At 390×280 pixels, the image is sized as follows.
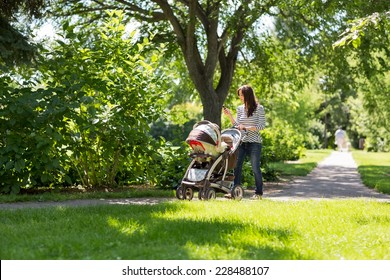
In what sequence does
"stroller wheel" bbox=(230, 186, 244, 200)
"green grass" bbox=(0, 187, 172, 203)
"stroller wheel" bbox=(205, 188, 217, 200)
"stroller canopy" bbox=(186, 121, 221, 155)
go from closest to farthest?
"stroller canopy" bbox=(186, 121, 221, 155) < "stroller wheel" bbox=(205, 188, 217, 200) < "green grass" bbox=(0, 187, 172, 203) < "stroller wheel" bbox=(230, 186, 244, 200)

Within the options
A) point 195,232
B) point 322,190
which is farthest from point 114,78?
point 195,232

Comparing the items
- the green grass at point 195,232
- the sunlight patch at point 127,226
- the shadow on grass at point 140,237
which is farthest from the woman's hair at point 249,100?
the sunlight patch at point 127,226

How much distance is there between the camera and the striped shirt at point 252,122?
9781 millimetres

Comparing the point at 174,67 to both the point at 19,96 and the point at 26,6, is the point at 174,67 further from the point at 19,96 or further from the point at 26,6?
the point at 19,96

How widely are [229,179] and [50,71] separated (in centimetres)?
411

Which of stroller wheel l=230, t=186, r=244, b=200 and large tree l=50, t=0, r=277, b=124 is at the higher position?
large tree l=50, t=0, r=277, b=124

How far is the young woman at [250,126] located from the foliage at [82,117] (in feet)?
6.51

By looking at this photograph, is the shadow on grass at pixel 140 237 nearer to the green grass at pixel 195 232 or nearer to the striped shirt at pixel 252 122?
the green grass at pixel 195 232

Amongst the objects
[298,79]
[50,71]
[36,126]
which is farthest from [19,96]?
[298,79]

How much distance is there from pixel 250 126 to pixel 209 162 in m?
0.96

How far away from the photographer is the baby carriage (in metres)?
9.23

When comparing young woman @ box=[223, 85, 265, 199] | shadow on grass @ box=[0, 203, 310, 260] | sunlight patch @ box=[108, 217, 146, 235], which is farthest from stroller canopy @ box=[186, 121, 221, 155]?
sunlight patch @ box=[108, 217, 146, 235]

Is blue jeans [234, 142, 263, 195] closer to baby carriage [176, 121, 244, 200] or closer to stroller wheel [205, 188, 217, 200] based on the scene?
baby carriage [176, 121, 244, 200]

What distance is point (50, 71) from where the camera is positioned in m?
11.2
